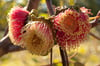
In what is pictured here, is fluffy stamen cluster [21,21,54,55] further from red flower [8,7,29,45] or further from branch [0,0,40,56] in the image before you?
branch [0,0,40,56]

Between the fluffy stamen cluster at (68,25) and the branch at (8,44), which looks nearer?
the fluffy stamen cluster at (68,25)

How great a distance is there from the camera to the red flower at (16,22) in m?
0.64

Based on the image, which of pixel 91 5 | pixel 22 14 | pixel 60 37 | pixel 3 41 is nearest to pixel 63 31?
pixel 60 37

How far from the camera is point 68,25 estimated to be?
0.61 meters

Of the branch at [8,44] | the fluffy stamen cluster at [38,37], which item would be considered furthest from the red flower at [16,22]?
the branch at [8,44]

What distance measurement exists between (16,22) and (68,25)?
142 millimetres

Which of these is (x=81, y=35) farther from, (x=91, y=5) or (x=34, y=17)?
(x=91, y=5)

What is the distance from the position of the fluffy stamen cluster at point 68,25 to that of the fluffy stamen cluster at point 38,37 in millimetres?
28

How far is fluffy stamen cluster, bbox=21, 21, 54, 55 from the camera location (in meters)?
0.59

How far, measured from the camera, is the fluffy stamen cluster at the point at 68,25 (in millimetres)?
608

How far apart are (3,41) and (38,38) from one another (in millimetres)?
235

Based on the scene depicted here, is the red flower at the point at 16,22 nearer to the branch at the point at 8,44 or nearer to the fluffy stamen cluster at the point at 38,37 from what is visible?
the fluffy stamen cluster at the point at 38,37

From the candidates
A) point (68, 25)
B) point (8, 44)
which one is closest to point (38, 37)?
point (68, 25)

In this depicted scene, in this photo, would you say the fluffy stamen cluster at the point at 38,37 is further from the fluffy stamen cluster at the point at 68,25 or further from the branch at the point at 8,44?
the branch at the point at 8,44
